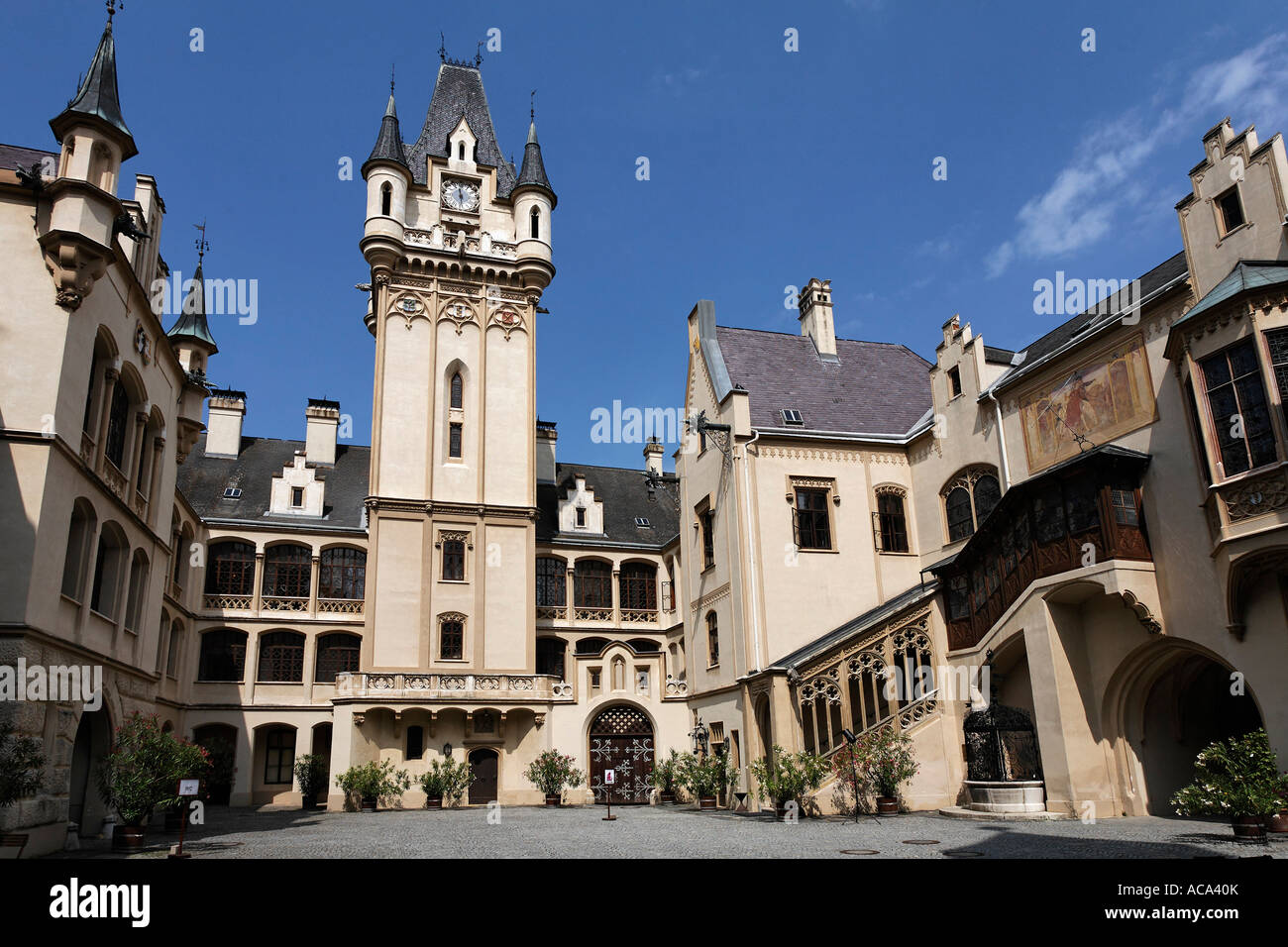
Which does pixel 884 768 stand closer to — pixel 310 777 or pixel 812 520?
pixel 812 520

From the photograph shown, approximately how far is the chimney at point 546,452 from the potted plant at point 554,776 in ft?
56.7

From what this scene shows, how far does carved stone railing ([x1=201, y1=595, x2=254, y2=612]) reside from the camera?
132ft

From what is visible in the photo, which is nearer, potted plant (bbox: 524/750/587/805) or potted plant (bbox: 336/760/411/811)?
potted plant (bbox: 336/760/411/811)

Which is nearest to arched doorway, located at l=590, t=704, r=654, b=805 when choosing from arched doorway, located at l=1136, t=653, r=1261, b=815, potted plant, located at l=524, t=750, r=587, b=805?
potted plant, located at l=524, t=750, r=587, b=805

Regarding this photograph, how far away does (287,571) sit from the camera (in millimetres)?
41969

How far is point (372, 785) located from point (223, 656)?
466 inches

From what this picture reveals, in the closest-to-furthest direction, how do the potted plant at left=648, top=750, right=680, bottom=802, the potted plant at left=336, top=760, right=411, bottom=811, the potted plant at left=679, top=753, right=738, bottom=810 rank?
the potted plant at left=679, top=753, right=738, bottom=810
the potted plant at left=648, top=750, right=680, bottom=802
the potted plant at left=336, top=760, right=411, bottom=811

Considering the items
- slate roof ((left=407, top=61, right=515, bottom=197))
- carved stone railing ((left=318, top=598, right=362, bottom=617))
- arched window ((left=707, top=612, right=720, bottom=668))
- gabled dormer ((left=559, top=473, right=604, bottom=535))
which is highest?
slate roof ((left=407, top=61, right=515, bottom=197))

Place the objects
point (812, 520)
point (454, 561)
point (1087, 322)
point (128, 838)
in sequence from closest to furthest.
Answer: point (128, 838) → point (1087, 322) → point (812, 520) → point (454, 561)

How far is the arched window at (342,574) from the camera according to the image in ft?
139

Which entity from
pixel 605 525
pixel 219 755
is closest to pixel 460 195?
pixel 605 525

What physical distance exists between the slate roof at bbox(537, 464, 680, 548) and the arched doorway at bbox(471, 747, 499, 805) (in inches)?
463

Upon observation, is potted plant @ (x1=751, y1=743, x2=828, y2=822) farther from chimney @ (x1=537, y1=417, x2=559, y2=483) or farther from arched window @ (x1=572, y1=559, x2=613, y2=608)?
chimney @ (x1=537, y1=417, x2=559, y2=483)
